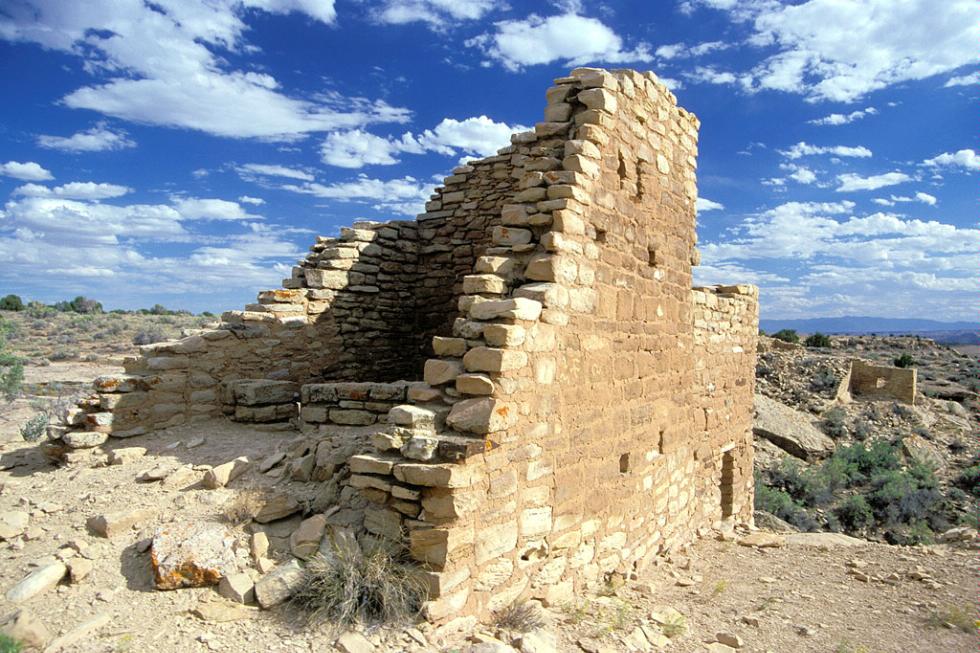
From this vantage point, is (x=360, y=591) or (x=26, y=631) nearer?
(x=26, y=631)

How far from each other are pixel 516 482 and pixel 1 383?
14.4 m

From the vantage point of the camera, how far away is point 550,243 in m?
4.64

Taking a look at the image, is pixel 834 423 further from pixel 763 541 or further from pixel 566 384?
pixel 566 384

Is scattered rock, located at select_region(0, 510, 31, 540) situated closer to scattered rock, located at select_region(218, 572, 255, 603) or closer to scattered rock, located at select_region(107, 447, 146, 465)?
scattered rock, located at select_region(107, 447, 146, 465)

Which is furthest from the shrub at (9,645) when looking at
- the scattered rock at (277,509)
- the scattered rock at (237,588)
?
the scattered rock at (277,509)

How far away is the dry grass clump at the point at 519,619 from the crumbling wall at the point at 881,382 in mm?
21094

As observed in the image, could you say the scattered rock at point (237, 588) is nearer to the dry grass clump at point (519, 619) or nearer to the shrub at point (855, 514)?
the dry grass clump at point (519, 619)

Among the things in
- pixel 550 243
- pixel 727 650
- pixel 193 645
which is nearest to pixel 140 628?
pixel 193 645

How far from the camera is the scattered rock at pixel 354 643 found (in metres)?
3.48

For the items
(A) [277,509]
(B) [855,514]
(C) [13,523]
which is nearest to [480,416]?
(A) [277,509]

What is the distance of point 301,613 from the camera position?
12.2 feet

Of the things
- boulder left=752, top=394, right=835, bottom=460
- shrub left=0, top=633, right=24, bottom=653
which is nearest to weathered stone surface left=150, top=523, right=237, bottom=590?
shrub left=0, top=633, right=24, bottom=653

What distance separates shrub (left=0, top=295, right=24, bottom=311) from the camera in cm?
3575

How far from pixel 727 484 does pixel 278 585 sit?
655cm
